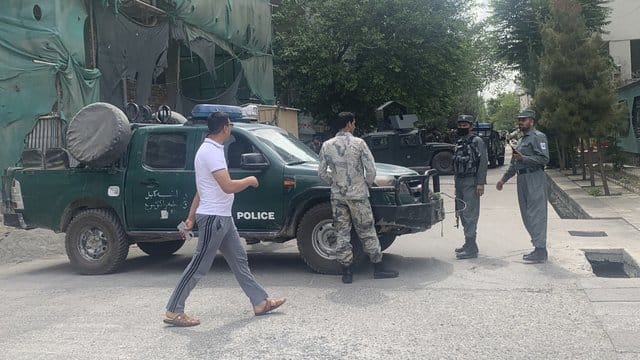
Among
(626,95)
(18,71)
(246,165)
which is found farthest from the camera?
(626,95)

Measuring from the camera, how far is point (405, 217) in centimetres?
710

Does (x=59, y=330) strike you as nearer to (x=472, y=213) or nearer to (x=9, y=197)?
(x=9, y=197)

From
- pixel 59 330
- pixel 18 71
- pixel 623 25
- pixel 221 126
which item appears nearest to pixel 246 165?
pixel 221 126

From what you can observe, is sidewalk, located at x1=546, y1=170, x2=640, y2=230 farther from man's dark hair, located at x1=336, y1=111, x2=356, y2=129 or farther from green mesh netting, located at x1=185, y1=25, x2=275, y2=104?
green mesh netting, located at x1=185, y1=25, x2=275, y2=104

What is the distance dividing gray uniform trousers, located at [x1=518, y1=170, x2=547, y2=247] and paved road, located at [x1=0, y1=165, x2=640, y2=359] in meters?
0.38

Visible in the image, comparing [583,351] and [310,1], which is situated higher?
[310,1]

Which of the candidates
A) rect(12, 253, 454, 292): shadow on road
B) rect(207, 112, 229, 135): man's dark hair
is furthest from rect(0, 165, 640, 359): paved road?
rect(207, 112, 229, 135): man's dark hair

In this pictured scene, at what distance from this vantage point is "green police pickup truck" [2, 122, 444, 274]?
7.23 m

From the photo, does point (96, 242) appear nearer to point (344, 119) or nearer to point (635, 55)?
point (344, 119)

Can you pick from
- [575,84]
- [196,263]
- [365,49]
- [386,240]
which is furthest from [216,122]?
[365,49]

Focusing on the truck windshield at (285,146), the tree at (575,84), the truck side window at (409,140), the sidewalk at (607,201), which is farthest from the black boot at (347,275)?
the truck side window at (409,140)

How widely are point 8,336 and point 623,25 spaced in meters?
36.2

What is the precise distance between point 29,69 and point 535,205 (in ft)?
27.5

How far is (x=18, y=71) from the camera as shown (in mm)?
10641
